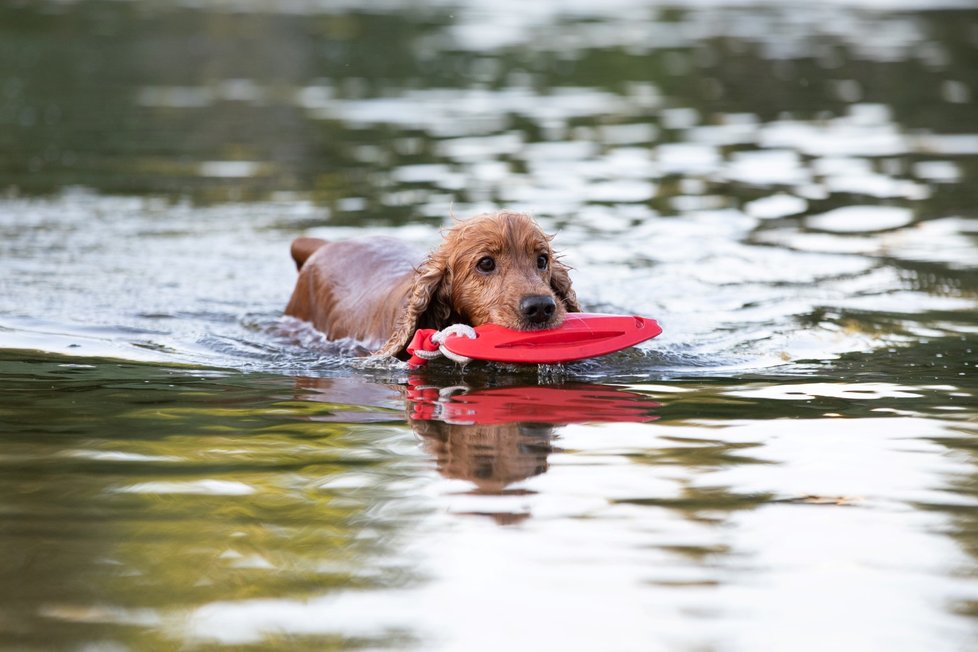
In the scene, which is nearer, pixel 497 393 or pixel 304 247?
pixel 497 393

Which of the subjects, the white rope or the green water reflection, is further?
the white rope

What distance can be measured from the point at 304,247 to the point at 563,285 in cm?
253

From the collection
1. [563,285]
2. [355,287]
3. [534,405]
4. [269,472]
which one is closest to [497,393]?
[534,405]

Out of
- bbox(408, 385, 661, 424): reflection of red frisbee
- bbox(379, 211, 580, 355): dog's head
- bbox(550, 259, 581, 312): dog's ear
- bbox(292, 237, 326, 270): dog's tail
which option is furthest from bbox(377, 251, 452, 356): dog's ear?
bbox(292, 237, 326, 270): dog's tail

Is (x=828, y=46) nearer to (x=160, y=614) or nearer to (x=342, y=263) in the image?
(x=342, y=263)

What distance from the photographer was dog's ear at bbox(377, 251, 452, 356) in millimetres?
7770

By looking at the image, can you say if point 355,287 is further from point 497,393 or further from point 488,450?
point 488,450

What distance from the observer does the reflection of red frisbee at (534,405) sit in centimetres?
669

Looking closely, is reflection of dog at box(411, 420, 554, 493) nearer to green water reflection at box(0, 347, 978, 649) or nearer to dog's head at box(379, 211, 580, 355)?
green water reflection at box(0, 347, 978, 649)

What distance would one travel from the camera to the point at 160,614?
14.0 ft

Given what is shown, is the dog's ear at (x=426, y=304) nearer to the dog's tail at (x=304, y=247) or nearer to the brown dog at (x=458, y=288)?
the brown dog at (x=458, y=288)

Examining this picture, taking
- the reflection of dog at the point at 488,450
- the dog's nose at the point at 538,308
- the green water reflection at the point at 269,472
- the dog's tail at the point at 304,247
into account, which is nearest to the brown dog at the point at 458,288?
the dog's nose at the point at 538,308

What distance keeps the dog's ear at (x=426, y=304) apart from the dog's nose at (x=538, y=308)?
65 cm

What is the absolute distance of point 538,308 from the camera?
23.7ft
